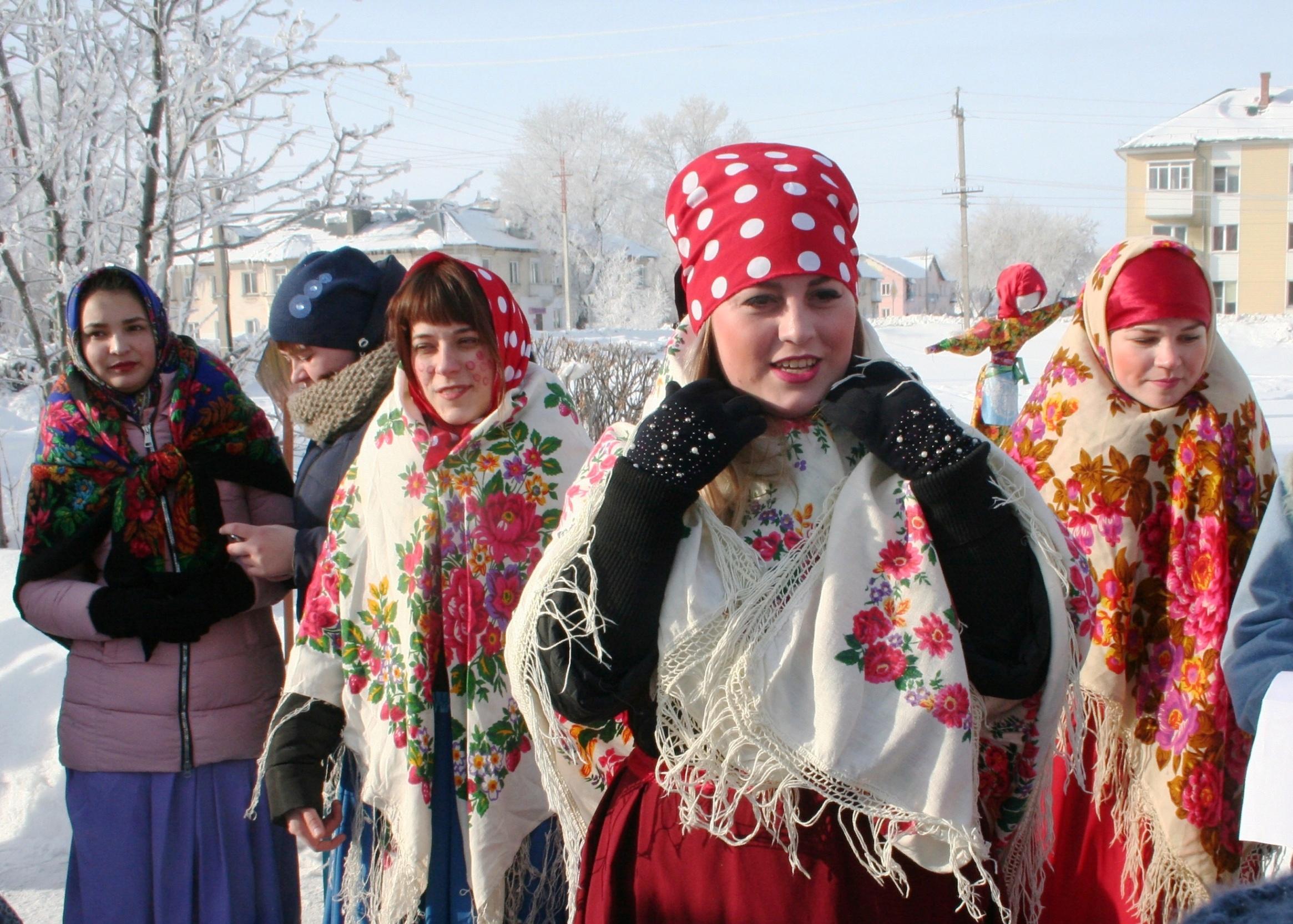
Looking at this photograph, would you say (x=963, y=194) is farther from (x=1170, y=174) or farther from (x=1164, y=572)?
(x=1164, y=572)

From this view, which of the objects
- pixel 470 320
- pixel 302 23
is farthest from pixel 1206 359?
pixel 302 23

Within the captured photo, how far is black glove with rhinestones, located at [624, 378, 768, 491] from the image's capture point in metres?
1.40

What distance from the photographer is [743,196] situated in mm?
1483

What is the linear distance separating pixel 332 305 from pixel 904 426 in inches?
83.3

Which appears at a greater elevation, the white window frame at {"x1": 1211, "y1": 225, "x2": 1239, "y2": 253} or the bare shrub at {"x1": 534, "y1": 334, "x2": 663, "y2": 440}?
the white window frame at {"x1": 1211, "y1": 225, "x2": 1239, "y2": 253}

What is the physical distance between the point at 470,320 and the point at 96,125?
13.9 ft

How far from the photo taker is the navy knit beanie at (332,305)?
119 inches

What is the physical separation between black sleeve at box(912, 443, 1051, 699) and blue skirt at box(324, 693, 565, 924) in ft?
4.25

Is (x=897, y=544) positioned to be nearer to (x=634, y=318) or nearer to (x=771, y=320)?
(x=771, y=320)

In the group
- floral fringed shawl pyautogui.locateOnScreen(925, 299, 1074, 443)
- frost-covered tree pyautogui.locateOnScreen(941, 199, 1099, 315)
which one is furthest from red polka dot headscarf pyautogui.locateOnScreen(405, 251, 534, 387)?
frost-covered tree pyautogui.locateOnScreen(941, 199, 1099, 315)

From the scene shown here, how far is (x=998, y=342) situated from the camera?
7578 millimetres

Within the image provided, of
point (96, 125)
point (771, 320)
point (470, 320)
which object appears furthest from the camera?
point (96, 125)

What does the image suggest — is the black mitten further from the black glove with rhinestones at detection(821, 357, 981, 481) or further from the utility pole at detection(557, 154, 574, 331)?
the utility pole at detection(557, 154, 574, 331)

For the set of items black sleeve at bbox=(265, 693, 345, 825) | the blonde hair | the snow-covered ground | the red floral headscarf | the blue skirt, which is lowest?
the snow-covered ground
